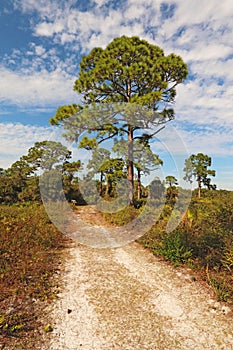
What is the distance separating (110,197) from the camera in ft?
56.6

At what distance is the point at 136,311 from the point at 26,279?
252cm

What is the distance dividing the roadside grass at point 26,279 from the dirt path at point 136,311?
1.05 ft

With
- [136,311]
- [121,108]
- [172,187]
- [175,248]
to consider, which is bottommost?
[136,311]

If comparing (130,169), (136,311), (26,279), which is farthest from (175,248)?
(130,169)

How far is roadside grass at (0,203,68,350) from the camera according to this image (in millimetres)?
3660

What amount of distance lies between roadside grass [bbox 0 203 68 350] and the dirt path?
32 centimetres

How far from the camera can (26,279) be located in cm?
543

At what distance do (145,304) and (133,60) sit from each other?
13621 mm

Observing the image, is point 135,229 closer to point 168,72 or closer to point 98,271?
point 98,271

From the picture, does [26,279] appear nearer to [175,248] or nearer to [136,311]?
[136,311]

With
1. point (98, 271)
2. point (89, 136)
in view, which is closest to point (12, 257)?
point (98, 271)

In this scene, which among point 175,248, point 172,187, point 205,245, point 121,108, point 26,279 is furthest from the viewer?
point 172,187

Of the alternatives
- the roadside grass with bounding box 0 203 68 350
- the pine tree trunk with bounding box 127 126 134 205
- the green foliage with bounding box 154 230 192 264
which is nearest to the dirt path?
the roadside grass with bounding box 0 203 68 350

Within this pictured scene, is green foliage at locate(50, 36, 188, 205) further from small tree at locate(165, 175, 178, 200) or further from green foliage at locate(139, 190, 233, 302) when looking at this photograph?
green foliage at locate(139, 190, 233, 302)
